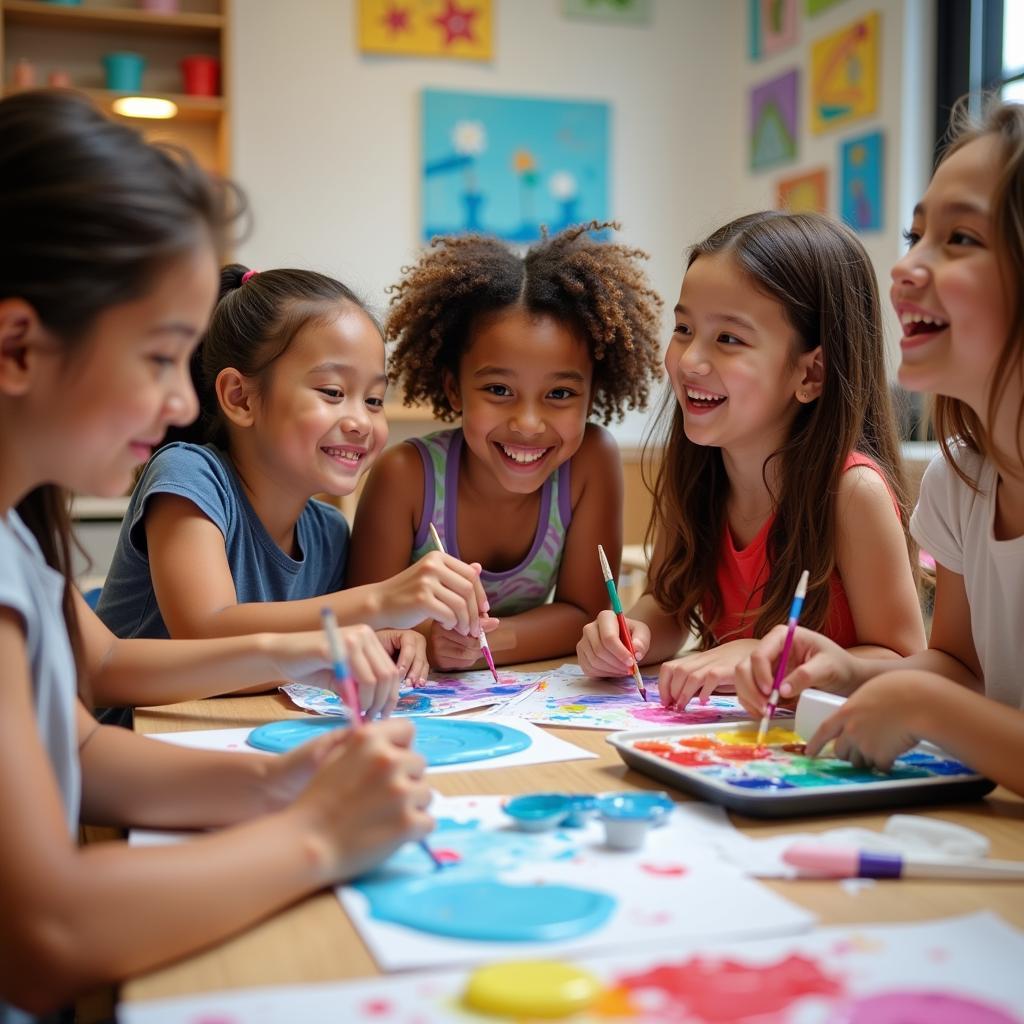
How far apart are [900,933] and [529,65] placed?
4.16 meters

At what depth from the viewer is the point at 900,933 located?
0.63 meters

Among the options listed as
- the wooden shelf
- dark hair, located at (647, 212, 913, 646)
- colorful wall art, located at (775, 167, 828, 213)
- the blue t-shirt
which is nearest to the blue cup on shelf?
the wooden shelf

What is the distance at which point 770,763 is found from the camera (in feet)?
3.13

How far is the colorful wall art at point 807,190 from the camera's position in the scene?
151 inches

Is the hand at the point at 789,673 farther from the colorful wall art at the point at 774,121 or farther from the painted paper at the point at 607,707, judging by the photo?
the colorful wall art at the point at 774,121

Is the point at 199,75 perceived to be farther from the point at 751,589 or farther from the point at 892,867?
the point at 892,867

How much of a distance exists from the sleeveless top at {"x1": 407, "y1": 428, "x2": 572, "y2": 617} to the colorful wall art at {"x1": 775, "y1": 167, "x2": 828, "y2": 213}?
7.52 ft

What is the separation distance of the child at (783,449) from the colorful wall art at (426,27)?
294 cm

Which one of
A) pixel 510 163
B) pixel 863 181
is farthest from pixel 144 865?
pixel 510 163

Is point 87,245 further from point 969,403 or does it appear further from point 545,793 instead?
point 969,403

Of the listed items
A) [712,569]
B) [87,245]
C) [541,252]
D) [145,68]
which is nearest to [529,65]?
[145,68]

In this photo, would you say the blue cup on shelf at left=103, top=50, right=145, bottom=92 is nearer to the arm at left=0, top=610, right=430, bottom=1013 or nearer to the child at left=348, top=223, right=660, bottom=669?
the child at left=348, top=223, right=660, bottom=669

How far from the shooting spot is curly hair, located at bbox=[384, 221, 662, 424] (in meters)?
1.75

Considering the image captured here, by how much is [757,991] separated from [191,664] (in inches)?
30.3
